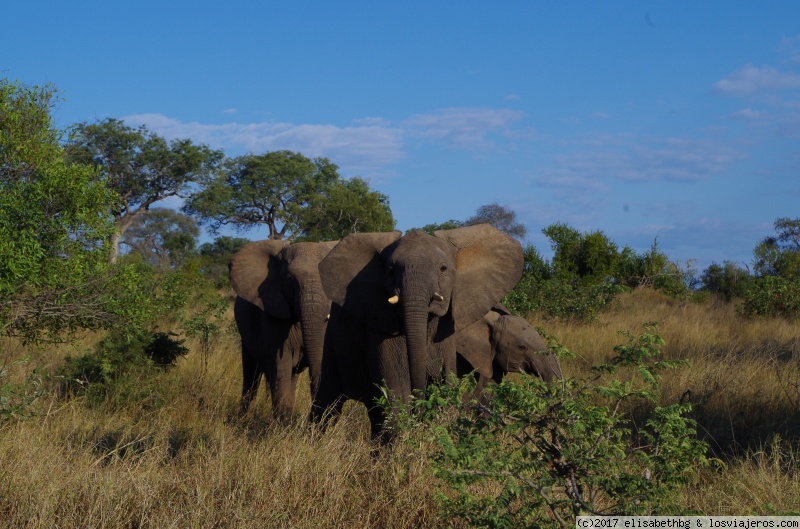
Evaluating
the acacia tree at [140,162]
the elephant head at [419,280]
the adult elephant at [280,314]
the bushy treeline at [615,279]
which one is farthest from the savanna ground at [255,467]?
the acacia tree at [140,162]

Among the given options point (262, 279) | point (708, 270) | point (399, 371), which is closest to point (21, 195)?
point (262, 279)

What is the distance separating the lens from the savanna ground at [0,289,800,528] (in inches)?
183

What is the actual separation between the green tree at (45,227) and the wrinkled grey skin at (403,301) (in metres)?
2.22

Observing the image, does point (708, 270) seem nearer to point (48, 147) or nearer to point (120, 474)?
Answer: point (48, 147)

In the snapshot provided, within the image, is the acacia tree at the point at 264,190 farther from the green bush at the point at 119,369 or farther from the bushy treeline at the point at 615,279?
the green bush at the point at 119,369

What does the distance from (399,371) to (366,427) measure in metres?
1.18

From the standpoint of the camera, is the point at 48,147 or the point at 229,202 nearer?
the point at 48,147

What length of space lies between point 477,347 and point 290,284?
194 centimetres

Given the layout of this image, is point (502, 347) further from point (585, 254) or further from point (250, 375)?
point (585, 254)

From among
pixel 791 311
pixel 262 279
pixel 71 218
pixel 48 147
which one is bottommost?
pixel 791 311

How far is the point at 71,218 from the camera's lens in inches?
310

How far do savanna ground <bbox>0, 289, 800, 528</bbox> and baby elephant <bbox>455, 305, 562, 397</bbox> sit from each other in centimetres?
111

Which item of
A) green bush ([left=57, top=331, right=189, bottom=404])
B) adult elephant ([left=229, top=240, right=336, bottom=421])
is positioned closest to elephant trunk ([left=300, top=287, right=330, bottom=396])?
adult elephant ([left=229, top=240, right=336, bottom=421])

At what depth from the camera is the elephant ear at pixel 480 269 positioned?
6691 millimetres
